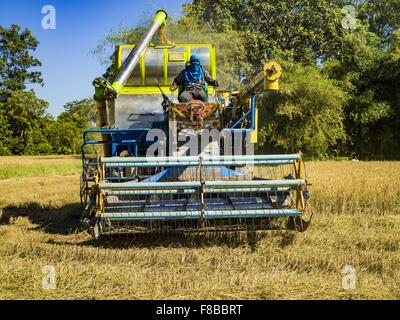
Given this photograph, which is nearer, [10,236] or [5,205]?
[10,236]

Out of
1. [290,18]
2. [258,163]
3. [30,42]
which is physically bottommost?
[258,163]

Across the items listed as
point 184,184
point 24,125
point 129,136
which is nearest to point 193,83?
point 129,136

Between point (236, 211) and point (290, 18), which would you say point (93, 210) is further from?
point (290, 18)

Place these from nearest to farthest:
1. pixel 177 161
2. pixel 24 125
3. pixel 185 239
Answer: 1. pixel 177 161
2. pixel 185 239
3. pixel 24 125

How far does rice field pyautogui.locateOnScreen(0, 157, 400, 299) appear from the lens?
4055mm

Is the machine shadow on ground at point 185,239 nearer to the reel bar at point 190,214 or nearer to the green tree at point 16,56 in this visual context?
the reel bar at point 190,214

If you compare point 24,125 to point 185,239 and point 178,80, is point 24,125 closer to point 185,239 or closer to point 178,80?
point 178,80

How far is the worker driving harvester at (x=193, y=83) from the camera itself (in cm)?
689

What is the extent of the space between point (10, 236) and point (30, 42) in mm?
42882

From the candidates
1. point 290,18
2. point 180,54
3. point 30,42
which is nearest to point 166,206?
point 180,54

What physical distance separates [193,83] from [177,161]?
1872 mm

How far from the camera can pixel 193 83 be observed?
699 centimetres
